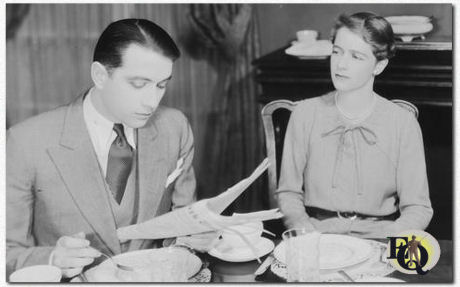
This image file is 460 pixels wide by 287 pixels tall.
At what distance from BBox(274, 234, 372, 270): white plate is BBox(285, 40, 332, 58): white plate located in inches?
24.6

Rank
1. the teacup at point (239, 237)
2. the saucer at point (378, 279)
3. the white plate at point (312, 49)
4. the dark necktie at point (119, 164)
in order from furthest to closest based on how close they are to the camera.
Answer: the white plate at point (312, 49)
the dark necktie at point (119, 164)
the teacup at point (239, 237)
the saucer at point (378, 279)

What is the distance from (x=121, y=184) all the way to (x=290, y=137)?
0.61 m

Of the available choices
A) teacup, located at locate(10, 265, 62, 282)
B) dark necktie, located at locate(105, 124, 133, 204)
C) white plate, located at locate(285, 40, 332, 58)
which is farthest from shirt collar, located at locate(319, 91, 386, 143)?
teacup, located at locate(10, 265, 62, 282)

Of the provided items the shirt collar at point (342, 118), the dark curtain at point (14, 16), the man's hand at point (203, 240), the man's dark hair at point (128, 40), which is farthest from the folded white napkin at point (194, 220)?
the dark curtain at point (14, 16)

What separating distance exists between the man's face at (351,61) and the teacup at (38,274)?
108 centimetres

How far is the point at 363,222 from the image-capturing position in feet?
6.71

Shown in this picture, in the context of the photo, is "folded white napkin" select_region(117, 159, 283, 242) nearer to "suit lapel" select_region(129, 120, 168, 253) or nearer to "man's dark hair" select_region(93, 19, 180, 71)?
"suit lapel" select_region(129, 120, 168, 253)

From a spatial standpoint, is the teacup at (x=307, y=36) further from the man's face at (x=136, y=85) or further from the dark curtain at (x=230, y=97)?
the man's face at (x=136, y=85)

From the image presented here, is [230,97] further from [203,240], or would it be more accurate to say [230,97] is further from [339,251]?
[339,251]

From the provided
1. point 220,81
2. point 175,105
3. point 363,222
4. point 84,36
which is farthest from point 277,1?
point 363,222

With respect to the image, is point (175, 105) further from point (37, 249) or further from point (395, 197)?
point (395, 197)

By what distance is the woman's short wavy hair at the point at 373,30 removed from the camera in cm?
197

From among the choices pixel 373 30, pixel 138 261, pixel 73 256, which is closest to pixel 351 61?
pixel 373 30

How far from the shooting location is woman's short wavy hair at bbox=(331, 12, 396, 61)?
6.45 ft
